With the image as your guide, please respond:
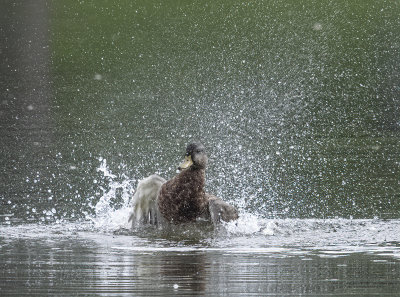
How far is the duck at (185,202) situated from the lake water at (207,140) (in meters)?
0.16

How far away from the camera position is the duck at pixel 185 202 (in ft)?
26.7

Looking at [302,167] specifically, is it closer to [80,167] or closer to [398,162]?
[398,162]

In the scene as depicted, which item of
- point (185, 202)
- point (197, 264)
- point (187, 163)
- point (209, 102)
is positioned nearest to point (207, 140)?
point (209, 102)

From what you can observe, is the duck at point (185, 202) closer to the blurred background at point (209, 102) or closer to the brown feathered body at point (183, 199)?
the brown feathered body at point (183, 199)

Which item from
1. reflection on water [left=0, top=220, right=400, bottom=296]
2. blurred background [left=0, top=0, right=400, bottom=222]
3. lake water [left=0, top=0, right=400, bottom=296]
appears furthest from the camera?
blurred background [left=0, top=0, right=400, bottom=222]

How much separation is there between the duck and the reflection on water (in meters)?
0.47

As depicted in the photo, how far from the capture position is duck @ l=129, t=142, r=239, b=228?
8133 mm

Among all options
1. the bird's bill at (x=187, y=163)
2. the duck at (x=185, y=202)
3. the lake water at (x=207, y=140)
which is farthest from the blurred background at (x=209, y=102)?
the bird's bill at (x=187, y=163)

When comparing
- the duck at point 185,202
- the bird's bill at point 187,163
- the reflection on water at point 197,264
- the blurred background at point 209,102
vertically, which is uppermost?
the blurred background at point 209,102

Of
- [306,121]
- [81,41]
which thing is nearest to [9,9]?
[81,41]

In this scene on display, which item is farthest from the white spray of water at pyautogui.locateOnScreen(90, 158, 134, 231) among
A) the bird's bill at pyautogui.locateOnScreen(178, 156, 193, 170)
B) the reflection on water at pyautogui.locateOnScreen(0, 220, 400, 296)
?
the bird's bill at pyautogui.locateOnScreen(178, 156, 193, 170)

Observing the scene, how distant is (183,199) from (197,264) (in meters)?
2.10

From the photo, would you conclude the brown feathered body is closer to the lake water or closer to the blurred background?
the lake water

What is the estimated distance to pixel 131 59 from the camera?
30250mm
